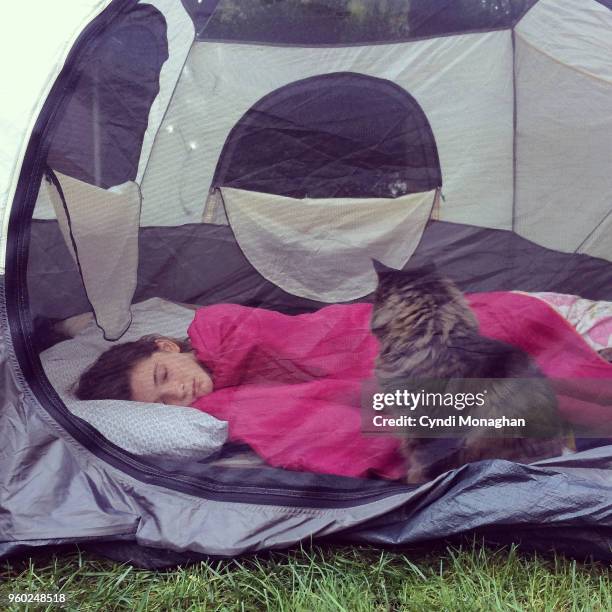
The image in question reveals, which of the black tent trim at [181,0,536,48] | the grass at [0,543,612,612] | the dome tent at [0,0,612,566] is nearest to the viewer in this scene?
the grass at [0,543,612,612]

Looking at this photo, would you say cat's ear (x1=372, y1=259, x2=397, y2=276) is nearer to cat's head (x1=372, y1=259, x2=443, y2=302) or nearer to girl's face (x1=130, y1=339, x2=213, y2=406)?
cat's head (x1=372, y1=259, x2=443, y2=302)

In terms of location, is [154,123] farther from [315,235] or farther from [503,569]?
[503,569]

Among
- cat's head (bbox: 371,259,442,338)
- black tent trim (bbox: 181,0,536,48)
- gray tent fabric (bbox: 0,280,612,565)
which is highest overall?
black tent trim (bbox: 181,0,536,48)

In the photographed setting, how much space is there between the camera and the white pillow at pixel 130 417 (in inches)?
53.2

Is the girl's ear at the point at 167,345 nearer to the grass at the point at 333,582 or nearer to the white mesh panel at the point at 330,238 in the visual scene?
the white mesh panel at the point at 330,238

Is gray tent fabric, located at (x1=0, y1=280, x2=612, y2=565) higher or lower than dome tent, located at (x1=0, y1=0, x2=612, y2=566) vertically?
lower

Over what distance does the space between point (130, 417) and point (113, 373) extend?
0.10 m

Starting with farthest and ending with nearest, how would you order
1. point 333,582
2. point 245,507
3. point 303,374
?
point 303,374
point 245,507
point 333,582

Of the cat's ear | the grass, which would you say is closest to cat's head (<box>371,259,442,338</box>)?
the cat's ear

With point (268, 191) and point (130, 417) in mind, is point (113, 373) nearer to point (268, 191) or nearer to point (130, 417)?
point (130, 417)

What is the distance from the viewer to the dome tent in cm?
129

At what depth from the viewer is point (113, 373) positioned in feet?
4.61

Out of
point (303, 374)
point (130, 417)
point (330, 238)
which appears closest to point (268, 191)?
point (330, 238)

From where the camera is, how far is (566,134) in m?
1.45
